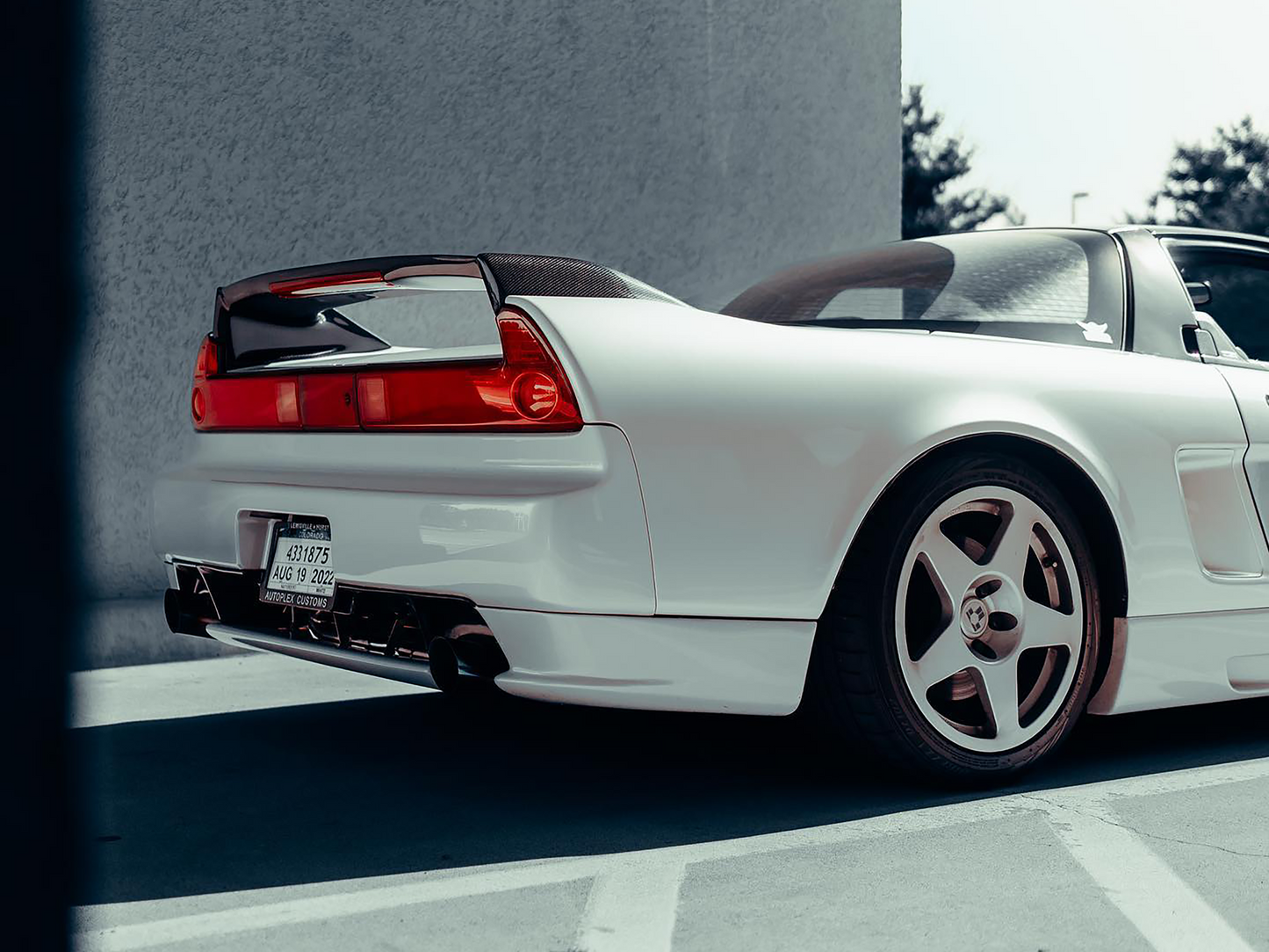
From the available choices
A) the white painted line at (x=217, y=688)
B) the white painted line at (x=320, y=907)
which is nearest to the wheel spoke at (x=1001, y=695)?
the white painted line at (x=320, y=907)

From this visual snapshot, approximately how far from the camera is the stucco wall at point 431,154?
6055mm

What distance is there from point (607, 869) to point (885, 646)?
0.77m

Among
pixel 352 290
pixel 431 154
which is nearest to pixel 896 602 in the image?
pixel 352 290

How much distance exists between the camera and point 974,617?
3289 millimetres

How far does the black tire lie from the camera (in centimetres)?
307

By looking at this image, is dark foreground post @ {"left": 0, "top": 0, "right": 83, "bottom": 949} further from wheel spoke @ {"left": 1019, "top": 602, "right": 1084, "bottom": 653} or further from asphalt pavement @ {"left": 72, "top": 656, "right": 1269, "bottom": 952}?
wheel spoke @ {"left": 1019, "top": 602, "right": 1084, "bottom": 653}

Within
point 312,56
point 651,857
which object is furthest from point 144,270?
point 651,857

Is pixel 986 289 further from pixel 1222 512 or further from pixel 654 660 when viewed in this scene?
pixel 654 660

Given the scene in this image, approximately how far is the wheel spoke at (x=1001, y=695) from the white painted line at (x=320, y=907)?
3.34 ft

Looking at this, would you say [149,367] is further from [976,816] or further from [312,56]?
[976,816]

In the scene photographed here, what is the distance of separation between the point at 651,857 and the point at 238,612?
1230mm

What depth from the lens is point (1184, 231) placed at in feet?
13.4

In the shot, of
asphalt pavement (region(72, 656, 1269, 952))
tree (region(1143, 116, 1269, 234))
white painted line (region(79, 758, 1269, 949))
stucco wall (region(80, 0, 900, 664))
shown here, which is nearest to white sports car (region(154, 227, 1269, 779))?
white painted line (region(79, 758, 1269, 949))

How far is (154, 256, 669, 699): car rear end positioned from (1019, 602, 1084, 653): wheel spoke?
987 millimetres
